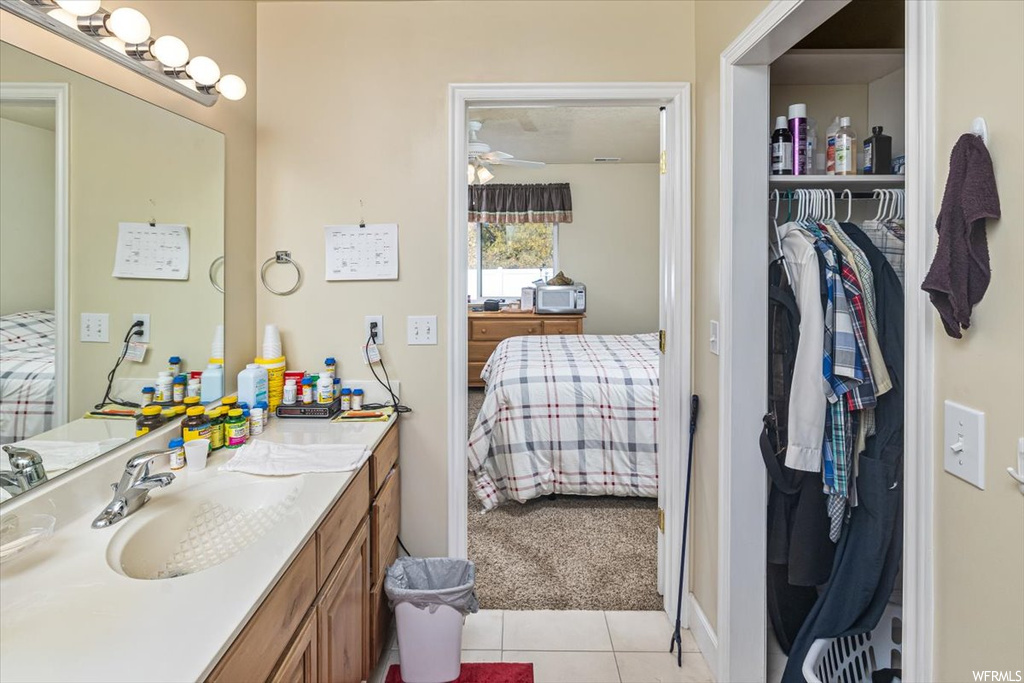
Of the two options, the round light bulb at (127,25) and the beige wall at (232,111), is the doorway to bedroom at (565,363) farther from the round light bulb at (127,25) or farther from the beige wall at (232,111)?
the round light bulb at (127,25)

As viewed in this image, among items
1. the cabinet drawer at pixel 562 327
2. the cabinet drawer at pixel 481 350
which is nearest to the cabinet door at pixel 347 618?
the cabinet drawer at pixel 481 350

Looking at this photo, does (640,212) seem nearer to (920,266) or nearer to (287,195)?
(287,195)

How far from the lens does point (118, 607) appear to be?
0.84 metres

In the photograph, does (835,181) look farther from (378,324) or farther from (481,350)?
(481,350)

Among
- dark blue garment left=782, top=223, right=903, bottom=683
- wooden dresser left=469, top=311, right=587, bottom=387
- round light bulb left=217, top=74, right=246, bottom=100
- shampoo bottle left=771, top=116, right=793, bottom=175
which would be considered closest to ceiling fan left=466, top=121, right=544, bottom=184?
wooden dresser left=469, top=311, right=587, bottom=387

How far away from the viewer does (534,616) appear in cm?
222

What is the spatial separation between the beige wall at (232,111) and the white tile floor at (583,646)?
137 centimetres

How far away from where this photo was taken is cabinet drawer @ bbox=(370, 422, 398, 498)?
174 centimetres

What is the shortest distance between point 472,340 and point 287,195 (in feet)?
13.1

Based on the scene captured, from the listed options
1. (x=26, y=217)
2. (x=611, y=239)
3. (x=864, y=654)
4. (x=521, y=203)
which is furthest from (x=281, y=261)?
(x=611, y=239)

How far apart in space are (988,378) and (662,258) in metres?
1.43

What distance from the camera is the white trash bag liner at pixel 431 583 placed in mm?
1741

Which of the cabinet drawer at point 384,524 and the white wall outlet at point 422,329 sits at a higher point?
the white wall outlet at point 422,329

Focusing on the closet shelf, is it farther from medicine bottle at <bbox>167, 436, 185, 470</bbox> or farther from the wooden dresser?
the wooden dresser
